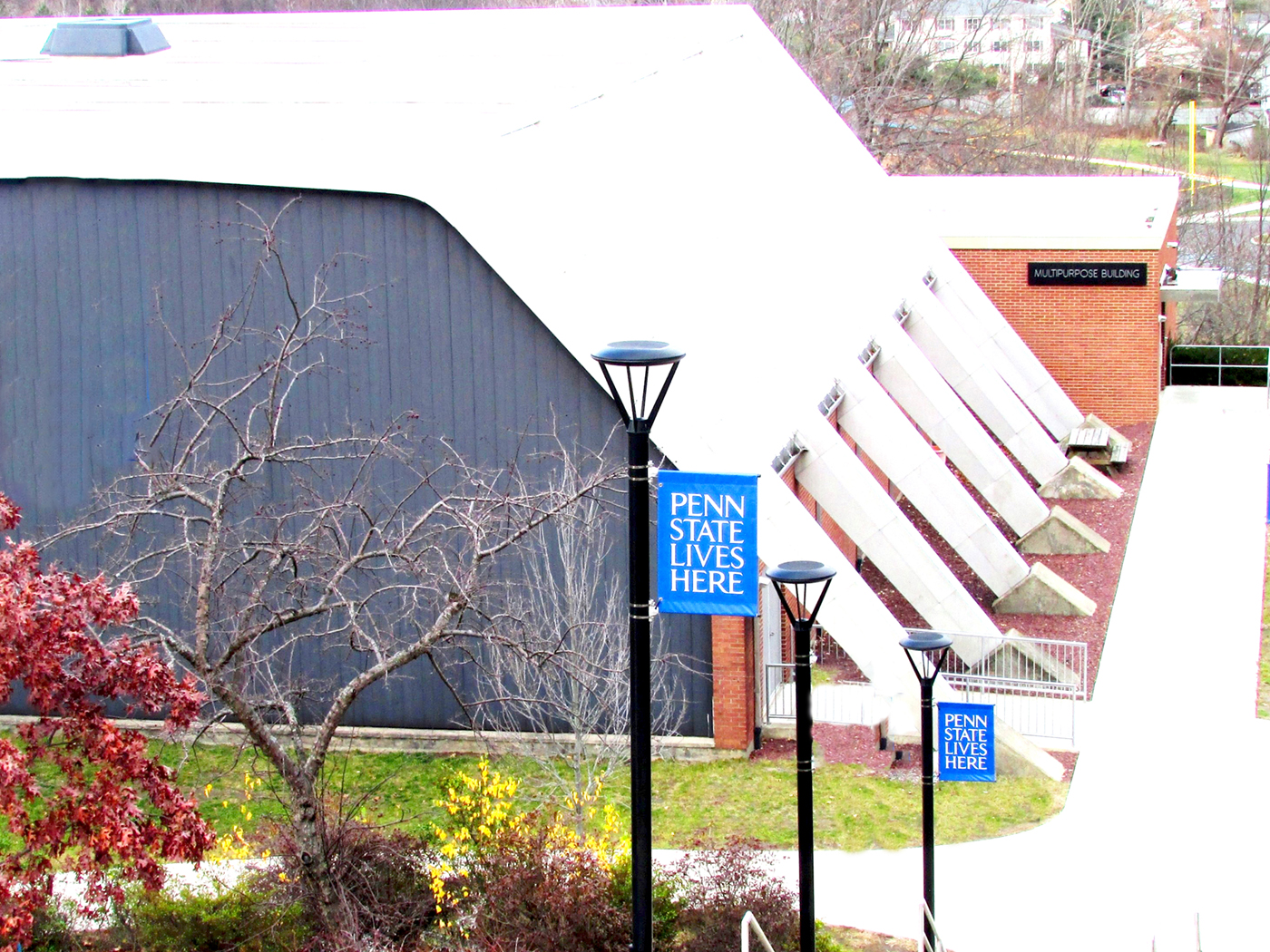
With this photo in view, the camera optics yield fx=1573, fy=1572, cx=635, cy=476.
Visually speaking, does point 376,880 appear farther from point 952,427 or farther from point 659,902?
point 952,427

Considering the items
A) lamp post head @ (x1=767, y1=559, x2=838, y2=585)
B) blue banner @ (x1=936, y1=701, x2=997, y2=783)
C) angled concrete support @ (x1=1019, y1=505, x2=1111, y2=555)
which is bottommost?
blue banner @ (x1=936, y1=701, x2=997, y2=783)

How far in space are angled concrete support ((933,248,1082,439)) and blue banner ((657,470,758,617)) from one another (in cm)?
2086

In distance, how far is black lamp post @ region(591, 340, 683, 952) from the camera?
363 inches

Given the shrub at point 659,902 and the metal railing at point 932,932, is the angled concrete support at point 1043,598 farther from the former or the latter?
the shrub at point 659,902

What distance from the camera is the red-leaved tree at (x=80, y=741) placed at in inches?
404

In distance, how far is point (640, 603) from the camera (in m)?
9.46

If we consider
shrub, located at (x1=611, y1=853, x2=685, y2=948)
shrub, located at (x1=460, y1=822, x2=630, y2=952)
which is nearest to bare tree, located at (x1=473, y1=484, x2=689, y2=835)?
shrub, located at (x1=611, y1=853, x2=685, y2=948)

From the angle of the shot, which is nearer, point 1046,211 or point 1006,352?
point 1006,352

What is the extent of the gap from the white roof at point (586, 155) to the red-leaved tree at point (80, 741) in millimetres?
8215

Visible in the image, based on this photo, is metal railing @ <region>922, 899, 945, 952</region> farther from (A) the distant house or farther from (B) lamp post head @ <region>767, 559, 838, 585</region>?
(A) the distant house

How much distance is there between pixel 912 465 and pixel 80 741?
14.6 m

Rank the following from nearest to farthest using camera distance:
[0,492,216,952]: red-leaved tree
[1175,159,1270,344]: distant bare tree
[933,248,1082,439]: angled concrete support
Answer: [0,492,216,952]: red-leaved tree
[933,248,1082,439]: angled concrete support
[1175,159,1270,344]: distant bare tree

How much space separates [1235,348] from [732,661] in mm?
25115

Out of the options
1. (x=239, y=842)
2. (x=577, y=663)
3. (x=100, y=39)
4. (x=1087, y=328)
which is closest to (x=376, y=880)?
(x=239, y=842)
